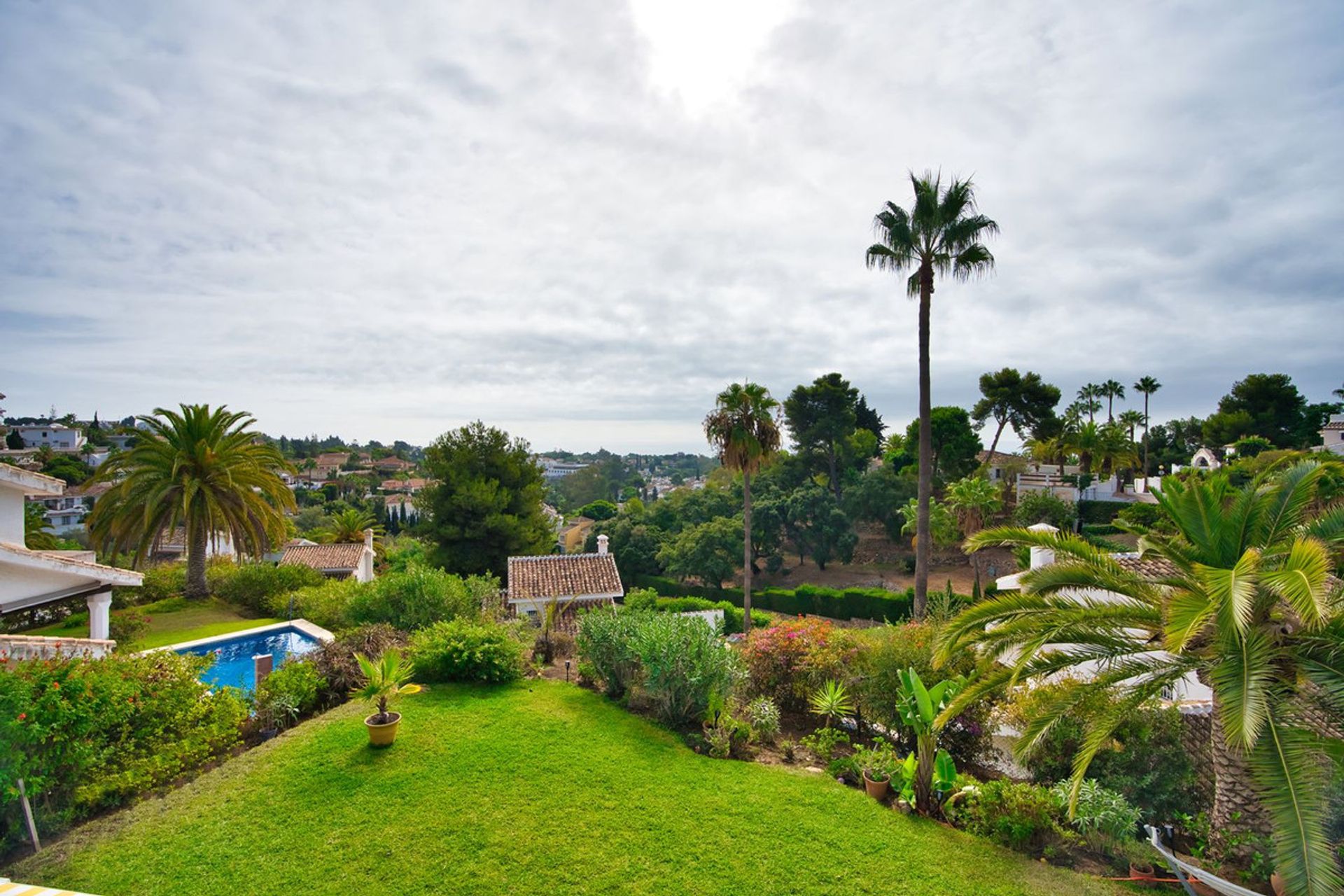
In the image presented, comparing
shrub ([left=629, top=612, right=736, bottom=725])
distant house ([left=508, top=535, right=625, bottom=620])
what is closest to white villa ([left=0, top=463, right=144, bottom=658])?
shrub ([left=629, top=612, right=736, bottom=725])

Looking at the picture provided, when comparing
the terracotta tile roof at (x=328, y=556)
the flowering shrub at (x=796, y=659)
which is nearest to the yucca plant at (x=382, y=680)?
the flowering shrub at (x=796, y=659)

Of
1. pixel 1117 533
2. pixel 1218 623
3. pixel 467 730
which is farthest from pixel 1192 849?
pixel 1117 533

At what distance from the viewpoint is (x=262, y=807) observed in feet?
20.4

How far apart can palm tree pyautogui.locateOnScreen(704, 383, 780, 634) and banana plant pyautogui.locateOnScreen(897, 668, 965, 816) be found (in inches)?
549

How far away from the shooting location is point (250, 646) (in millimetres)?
13664

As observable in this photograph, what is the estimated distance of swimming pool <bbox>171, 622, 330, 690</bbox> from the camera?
1242 cm

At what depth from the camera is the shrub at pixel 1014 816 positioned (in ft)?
19.8

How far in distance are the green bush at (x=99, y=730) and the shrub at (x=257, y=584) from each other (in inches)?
501

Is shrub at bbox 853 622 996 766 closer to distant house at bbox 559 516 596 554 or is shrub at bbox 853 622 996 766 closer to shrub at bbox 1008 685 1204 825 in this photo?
shrub at bbox 1008 685 1204 825

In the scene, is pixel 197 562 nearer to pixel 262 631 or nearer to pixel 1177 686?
pixel 262 631

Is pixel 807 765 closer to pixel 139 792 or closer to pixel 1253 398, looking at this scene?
pixel 139 792

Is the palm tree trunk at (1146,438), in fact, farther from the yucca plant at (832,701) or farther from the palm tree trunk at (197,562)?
the palm tree trunk at (197,562)

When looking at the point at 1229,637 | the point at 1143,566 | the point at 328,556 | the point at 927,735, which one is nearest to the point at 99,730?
the point at 927,735

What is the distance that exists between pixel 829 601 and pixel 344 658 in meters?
23.7
